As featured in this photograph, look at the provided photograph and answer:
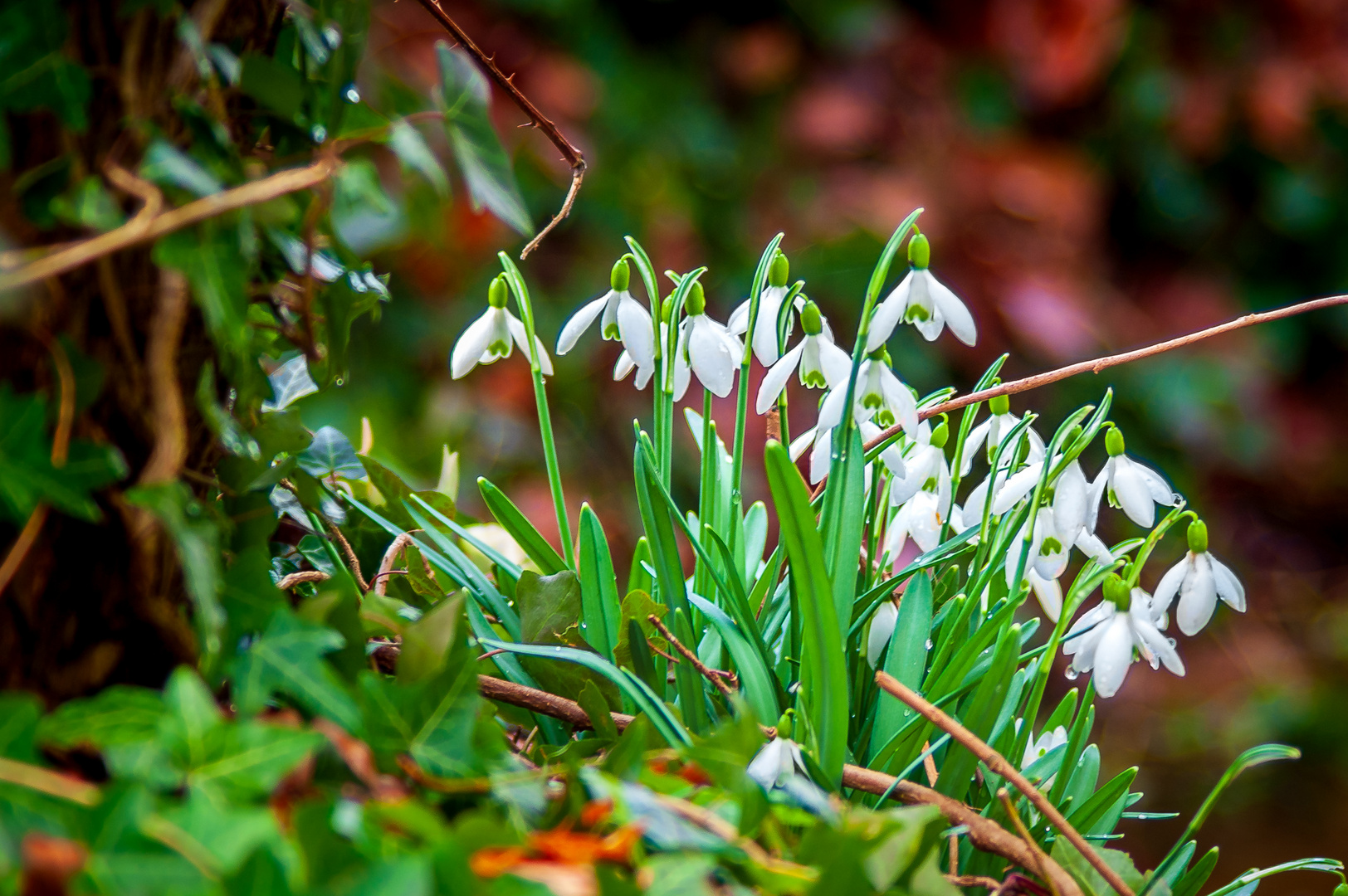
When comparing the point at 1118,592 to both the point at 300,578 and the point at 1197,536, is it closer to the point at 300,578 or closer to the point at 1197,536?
the point at 1197,536

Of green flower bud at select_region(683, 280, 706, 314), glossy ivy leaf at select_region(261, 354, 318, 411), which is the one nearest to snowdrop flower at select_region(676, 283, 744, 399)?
green flower bud at select_region(683, 280, 706, 314)

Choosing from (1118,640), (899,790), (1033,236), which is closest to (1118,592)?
(1118,640)

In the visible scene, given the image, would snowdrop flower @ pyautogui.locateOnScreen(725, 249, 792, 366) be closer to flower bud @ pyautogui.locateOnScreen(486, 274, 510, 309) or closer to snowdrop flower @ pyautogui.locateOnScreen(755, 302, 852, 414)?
snowdrop flower @ pyautogui.locateOnScreen(755, 302, 852, 414)

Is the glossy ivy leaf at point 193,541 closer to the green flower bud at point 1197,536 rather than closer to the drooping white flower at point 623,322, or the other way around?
the drooping white flower at point 623,322

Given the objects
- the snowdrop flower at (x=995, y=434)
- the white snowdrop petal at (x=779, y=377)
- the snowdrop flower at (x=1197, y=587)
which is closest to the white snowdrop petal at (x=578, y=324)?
the white snowdrop petal at (x=779, y=377)

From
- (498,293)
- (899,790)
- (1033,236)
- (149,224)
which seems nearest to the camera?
(149,224)
